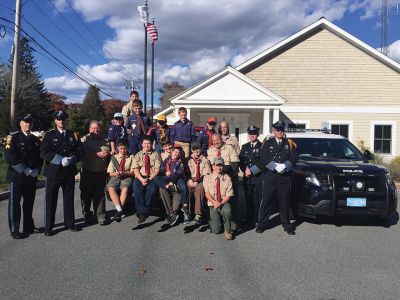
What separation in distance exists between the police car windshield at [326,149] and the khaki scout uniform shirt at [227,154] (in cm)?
157

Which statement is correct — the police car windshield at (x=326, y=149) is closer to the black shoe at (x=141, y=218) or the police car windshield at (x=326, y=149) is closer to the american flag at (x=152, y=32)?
the black shoe at (x=141, y=218)

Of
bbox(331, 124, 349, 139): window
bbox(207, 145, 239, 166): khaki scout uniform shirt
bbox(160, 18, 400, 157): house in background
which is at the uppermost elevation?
bbox(160, 18, 400, 157): house in background

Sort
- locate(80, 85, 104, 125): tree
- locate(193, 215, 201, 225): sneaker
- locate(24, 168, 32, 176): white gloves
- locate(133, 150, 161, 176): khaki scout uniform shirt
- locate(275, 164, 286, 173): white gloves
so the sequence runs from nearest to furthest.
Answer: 1. locate(24, 168, 32, 176): white gloves
2. locate(275, 164, 286, 173): white gloves
3. locate(193, 215, 201, 225): sneaker
4. locate(133, 150, 161, 176): khaki scout uniform shirt
5. locate(80, 85, 104, 125): tree

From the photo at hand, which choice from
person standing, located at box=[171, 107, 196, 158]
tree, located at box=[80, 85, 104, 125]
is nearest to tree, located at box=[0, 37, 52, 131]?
tree, located at box=[80, 85, 104, 125]

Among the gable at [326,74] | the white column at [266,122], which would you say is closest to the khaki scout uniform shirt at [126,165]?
the white column at [266,122]

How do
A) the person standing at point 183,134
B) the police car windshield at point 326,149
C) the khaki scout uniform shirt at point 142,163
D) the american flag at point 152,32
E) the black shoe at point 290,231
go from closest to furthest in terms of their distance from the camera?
the black shoe at point 290,231 < the khaki scout uniform shirt at point 142,163 < the police car windshield at point 326,149 < the person standing at point 183,134 < the american flag at point 152,32

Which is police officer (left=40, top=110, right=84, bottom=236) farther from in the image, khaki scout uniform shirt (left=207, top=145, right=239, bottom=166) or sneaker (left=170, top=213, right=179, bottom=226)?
khaki scout uniform shirt (left=207, top=145, right=239, bottom=166)

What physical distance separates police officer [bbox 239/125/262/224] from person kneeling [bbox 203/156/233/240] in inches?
28.2

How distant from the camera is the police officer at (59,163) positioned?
21.4 ft

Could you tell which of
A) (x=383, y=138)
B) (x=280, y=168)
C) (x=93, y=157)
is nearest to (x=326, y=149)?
(x=280, y=168)

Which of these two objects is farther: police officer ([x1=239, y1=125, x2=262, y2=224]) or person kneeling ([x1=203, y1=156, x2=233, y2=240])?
Result: police officer ([x1=239, y1=125, x2=262, y2=224])

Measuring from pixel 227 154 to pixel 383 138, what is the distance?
15673 millimetres

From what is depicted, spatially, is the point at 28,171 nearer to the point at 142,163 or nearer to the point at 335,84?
the point at 142,163

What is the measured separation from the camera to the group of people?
6488 mm
